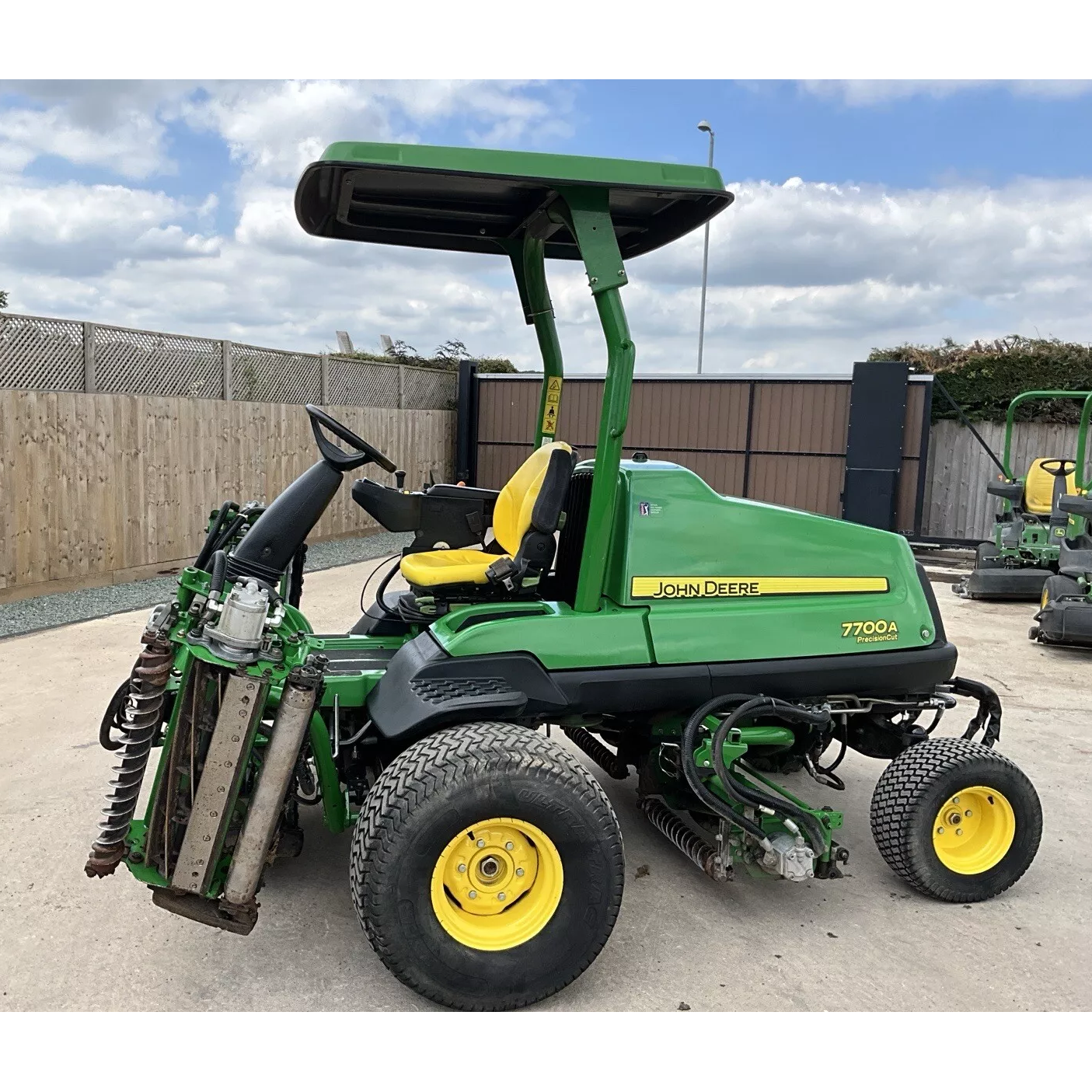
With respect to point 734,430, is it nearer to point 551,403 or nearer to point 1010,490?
point 1010,490

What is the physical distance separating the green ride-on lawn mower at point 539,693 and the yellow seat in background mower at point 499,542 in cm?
2

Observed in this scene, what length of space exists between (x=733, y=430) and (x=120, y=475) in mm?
8811

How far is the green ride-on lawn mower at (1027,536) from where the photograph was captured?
922 cm

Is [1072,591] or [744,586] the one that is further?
[1072,591]

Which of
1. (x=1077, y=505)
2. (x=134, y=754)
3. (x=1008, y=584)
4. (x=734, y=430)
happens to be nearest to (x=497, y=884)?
(x=134, y=754)

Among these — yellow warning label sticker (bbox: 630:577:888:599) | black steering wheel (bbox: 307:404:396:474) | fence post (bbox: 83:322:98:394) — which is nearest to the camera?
yellow warning label sticker (bbox: 630:577:888:599)

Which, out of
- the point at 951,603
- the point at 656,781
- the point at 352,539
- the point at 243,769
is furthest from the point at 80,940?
the point at 352,539

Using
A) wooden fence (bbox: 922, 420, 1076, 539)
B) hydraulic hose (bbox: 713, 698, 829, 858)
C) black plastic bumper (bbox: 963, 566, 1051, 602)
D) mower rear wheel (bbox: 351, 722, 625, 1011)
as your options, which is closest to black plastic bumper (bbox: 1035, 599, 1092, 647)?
black plastic bumper (bbox: 963, 566, 1051, 602)

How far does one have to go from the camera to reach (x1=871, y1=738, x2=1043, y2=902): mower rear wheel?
3.21 m

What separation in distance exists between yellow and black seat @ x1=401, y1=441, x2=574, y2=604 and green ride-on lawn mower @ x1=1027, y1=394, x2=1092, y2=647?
4948 millimetres

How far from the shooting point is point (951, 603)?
9.18m

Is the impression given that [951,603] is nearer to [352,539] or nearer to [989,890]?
[989,890]

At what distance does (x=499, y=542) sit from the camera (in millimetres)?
3988

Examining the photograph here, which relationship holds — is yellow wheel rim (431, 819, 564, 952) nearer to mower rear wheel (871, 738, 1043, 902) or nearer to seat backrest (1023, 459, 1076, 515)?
mower rear wheel (871, 738, 1043, 902)
